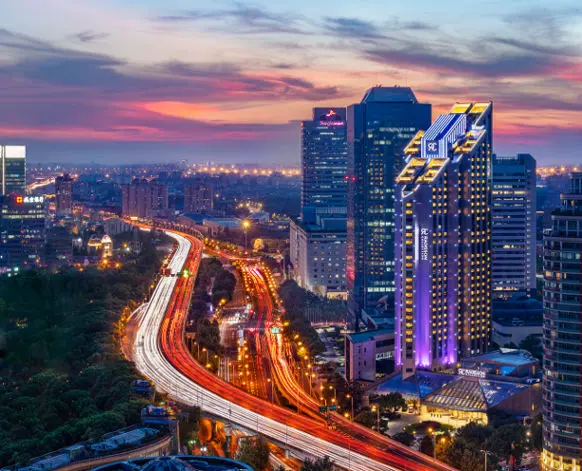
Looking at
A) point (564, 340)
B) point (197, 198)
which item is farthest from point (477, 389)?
point (197, 198)

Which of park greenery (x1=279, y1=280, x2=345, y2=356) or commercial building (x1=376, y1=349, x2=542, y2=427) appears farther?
park greenery (x1=279, y1=280, x2=345, y2=356)

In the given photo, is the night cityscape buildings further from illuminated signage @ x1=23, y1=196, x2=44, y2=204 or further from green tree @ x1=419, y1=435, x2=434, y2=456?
green tree @ x1=419, y1=435, x2=434, y2=456

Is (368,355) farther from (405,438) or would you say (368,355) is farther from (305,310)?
(305,310)

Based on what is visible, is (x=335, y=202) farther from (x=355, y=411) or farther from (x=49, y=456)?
(x=49, y=456)

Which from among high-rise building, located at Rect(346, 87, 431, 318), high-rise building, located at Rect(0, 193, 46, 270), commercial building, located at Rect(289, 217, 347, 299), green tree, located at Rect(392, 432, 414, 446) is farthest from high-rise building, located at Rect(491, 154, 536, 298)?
high-rise building, located at Rect(0, 193, 46, 270)

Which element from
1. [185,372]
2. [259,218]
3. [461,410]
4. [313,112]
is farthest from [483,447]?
[259,218]

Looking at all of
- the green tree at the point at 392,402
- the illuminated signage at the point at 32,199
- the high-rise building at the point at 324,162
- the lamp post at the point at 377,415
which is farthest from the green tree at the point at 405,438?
the illuminated signage at the point at 32,199
